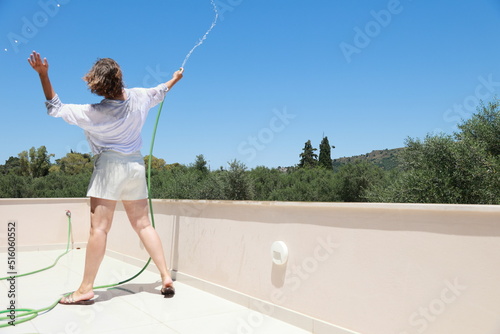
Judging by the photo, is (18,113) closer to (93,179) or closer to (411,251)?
(93,179)

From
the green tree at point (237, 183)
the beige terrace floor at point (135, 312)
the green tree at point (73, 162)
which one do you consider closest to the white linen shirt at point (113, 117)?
the beige terrace floor at point (135, 312)

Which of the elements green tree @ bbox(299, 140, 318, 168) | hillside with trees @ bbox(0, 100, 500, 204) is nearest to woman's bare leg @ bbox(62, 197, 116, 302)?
hillside with trees @ bbox(0, 100, 500, 204)

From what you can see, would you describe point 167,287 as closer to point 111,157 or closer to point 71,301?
point 71,301

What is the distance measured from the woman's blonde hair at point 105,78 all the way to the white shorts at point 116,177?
416 mm

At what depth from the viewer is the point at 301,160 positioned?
172 feet

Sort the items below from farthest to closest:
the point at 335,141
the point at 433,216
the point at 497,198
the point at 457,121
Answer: the point at 335,141 < the point at 457,121 < the point at 497,198 < the point at 433,216

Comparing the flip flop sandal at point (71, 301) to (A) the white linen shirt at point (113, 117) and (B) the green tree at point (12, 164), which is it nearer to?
(A) the white linen shirt at point (113, 117)

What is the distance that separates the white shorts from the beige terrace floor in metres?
0.73

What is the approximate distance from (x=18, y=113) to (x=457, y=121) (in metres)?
12.5

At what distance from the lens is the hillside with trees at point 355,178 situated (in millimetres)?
12250

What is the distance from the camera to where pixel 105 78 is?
2.84m

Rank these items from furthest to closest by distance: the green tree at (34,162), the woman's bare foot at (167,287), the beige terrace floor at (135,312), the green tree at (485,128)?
the green tree at (34,162)
the green tree at (485,128)
the woman's bare foot at (167,287)
the beige terrace floor at (135,312)

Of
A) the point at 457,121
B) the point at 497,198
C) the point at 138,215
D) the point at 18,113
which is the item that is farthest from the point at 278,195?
the point at 138,215

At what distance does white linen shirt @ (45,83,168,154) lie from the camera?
8.87 ft
